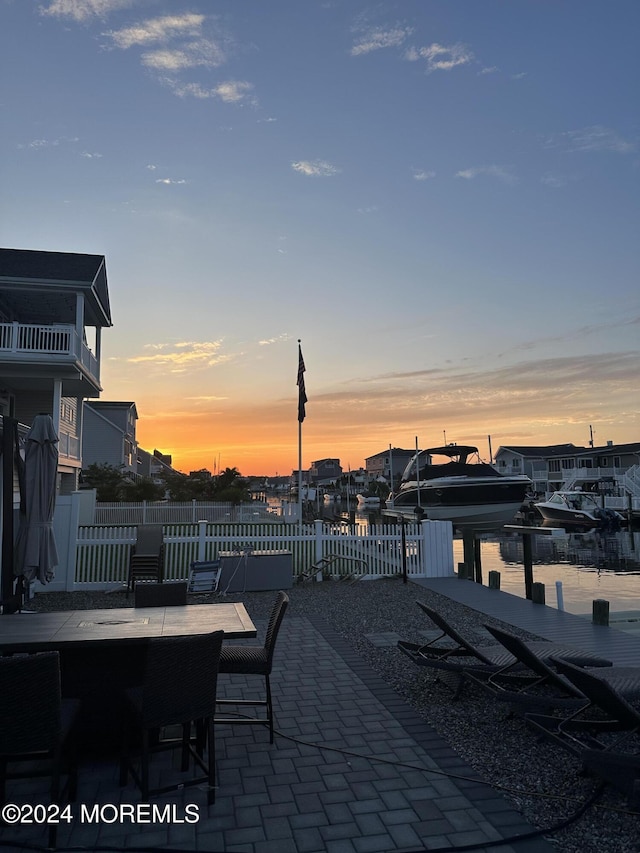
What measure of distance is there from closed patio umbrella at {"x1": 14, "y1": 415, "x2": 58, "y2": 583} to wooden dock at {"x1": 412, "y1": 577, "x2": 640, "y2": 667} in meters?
7.20

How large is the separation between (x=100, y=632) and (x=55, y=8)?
36.4ft

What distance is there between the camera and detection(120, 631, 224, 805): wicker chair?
11.4ft

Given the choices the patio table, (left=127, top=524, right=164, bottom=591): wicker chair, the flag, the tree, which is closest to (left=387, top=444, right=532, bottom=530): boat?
the flag

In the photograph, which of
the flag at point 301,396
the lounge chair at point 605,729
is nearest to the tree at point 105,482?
the flag at point 301,396

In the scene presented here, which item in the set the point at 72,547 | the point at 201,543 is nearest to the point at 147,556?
the point at 201,543

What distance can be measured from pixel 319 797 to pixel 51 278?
58.2ft

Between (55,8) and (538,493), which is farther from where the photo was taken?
(538,493)

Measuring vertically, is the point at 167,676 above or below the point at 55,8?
below

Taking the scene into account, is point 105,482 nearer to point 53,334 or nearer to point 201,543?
point 53,334

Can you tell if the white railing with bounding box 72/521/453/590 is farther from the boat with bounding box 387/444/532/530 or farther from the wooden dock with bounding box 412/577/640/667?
the boat with bounding box 387/444/532/530

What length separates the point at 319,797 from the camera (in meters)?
3.58

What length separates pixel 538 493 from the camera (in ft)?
236

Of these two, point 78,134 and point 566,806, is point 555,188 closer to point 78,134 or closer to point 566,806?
point 78,134

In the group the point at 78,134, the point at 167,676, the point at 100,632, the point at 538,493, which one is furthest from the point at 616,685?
the point at 538,493
